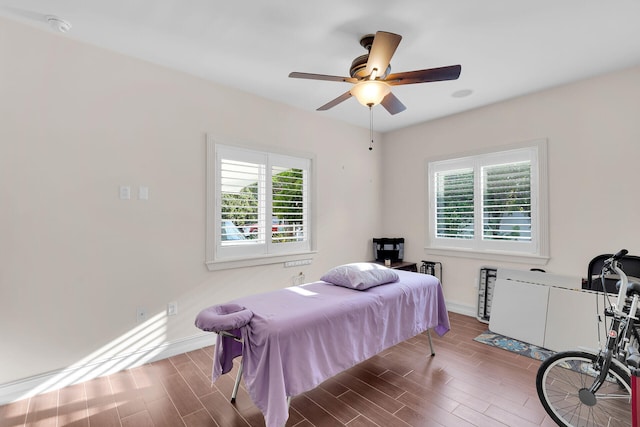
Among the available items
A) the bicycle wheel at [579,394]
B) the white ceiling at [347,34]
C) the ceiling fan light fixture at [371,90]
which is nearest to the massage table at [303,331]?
the bicycle wheel at [579,394]

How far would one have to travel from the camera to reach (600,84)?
3.08m

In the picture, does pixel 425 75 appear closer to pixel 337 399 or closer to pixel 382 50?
pixel 382 50

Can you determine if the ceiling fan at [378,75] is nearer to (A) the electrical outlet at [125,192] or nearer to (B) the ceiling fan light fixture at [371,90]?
(B) the ceiling fan light fixture at [371,90]

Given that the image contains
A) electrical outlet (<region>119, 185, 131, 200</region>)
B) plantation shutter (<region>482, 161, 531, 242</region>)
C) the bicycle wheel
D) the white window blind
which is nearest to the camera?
the bicycle wheel

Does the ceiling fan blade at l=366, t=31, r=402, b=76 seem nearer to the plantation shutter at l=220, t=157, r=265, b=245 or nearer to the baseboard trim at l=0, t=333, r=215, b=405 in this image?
the plantation shutter at l=220, t=157, r=265, b=245

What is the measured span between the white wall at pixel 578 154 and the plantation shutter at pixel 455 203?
36cm

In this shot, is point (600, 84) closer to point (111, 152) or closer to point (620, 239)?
point (620, 239)

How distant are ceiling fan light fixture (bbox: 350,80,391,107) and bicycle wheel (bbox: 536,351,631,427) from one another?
2.09 meters

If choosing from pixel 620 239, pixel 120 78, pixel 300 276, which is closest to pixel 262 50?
pixel 120 78

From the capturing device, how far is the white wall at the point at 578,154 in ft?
9.67

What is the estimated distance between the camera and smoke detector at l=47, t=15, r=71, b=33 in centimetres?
217

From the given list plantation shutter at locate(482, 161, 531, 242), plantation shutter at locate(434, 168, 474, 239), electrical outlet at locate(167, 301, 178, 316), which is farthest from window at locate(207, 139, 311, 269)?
plantation shutter at locate(482, 161, 531, 242)

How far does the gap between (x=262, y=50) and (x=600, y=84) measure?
10.9 ft

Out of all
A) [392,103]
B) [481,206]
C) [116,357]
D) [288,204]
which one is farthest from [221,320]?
[481,206]
